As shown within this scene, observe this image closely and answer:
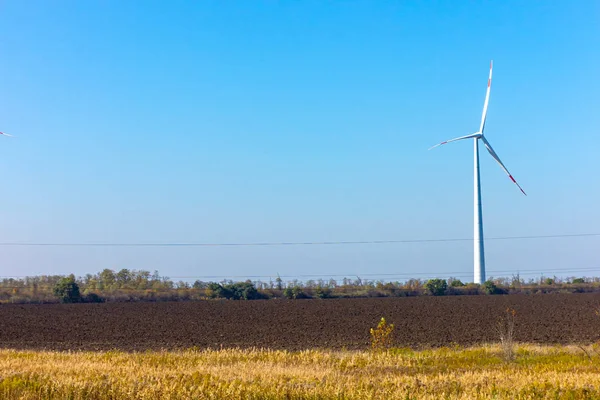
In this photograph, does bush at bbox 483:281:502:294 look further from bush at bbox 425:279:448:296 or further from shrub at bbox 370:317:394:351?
shrub at bbox 370:317:394:351

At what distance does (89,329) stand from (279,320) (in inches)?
657

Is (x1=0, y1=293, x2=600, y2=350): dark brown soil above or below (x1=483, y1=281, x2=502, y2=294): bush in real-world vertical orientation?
below

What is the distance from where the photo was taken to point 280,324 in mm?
53531

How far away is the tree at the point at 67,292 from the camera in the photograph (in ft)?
278

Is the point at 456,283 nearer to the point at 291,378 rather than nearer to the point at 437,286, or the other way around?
the point at 437,286

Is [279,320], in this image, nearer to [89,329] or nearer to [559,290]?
[89,329]

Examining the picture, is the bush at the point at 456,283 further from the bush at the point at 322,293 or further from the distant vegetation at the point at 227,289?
the bush at the point at 322,293

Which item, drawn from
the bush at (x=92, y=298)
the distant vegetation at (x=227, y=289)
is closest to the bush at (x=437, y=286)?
the distant vegetation at (x=227, y=289)

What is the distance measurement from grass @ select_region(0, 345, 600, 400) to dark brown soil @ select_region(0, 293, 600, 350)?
13.3 metres

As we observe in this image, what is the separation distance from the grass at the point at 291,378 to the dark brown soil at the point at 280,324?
1332cm

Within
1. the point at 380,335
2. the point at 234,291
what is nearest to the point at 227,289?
the point at 234,291

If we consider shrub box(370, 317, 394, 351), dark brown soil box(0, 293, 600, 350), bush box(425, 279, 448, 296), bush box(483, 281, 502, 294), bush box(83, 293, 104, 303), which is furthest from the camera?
bush box(425, 279, 448, 296)

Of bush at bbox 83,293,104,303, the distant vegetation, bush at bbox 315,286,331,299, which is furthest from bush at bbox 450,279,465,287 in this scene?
bush at bbox 83,293,104,303

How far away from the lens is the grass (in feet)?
51.0
